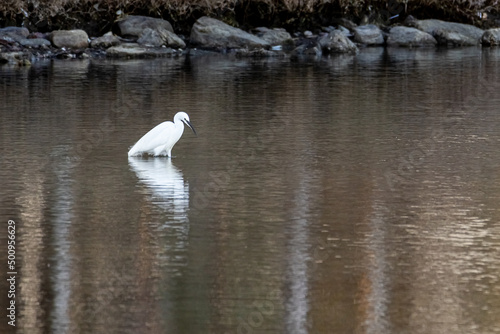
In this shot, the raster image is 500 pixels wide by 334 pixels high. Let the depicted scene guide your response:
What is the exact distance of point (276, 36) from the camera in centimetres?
3869

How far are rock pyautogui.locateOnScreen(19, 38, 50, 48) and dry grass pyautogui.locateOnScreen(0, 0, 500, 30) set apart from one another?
108 inches

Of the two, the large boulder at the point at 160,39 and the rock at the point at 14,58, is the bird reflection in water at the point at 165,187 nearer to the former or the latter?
the rock at the point at 14,58

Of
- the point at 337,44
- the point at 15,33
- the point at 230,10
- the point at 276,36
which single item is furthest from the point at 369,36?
the point at 15,33

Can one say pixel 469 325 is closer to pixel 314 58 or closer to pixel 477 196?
pixel 477 196

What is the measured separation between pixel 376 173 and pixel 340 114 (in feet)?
19.4

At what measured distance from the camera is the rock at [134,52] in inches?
1371

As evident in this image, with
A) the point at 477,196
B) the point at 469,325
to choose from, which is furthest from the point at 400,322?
the point at 477,196

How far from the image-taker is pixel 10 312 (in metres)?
8.53

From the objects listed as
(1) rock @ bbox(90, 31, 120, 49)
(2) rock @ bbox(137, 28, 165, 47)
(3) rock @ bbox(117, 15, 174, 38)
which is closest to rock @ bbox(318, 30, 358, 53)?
(2) rock @ bbox(137, 28, 165, 47)

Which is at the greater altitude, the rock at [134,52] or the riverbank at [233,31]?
the riverbank at [233,31]

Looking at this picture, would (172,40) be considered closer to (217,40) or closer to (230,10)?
(217,40)

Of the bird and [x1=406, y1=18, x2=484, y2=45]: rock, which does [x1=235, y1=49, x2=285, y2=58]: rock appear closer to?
[x1=406, y1=18, x2=484, y2=45]: rock

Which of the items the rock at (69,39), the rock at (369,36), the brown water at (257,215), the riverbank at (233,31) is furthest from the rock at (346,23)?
the brown water at (257,215)

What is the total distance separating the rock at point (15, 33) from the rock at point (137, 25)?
2946 millimetres
